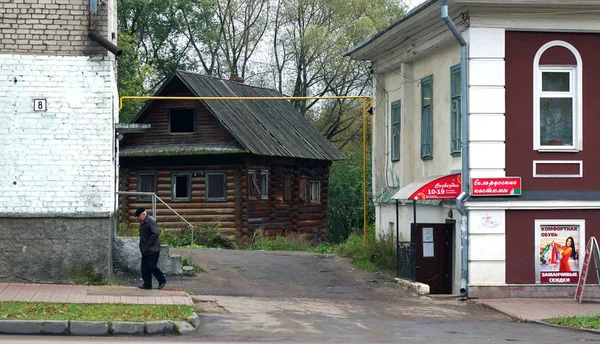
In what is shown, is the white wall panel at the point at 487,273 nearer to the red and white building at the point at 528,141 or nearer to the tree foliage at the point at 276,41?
the red and white building at the point at 528,141

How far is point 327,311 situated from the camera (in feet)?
58.2

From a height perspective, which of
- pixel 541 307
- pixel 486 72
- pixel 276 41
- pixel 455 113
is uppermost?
pixel 276 41

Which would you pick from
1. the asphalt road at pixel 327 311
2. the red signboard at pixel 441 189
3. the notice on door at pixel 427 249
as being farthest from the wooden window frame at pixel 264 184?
the red signboard at pixel 441 189

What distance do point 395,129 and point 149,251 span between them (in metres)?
9.62

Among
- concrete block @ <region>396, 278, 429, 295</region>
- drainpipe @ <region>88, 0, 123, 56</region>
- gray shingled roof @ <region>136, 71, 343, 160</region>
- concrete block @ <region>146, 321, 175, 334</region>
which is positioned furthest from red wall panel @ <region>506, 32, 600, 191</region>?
gray shingled roof @ <region>136, 71, 343, 160</region>

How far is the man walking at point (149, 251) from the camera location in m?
19.2

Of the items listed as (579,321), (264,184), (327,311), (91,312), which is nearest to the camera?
(91,312)

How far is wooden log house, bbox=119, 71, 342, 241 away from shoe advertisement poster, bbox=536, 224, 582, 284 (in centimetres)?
1918

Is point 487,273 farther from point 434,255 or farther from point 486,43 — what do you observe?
point 486,43

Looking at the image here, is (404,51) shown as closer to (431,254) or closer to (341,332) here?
(431,254)

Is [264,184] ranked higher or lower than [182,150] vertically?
lower

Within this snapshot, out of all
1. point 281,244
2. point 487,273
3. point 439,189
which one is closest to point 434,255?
point 439,189

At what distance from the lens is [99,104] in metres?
19.2

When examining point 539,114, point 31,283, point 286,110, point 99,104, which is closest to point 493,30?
point 539,114
